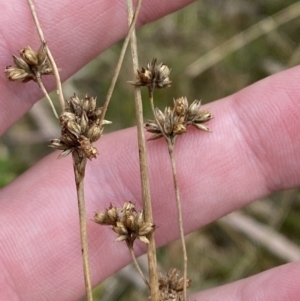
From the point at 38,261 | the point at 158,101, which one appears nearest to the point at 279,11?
the point at 158,101

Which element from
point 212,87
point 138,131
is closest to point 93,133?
point 138,131

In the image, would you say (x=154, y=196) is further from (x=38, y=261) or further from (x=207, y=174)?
(x=38, y=261)

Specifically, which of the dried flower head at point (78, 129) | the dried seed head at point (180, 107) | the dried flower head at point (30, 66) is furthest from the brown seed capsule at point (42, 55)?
the dried seed head at point (180, 107)

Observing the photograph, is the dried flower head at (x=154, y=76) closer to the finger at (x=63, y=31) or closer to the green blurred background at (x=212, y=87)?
the finger at (x=63, y=31)

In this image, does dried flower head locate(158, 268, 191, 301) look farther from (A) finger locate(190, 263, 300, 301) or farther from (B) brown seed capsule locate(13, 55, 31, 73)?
(B) brown seed capsule locate(13, 55, 31, 73)

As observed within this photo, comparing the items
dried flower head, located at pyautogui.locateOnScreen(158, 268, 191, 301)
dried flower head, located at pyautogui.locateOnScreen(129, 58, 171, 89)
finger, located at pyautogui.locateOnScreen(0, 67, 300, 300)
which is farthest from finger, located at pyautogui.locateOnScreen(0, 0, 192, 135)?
→ dried flower head, located at pyautogui.locateOnScreen(158, 268, 191, 301)
